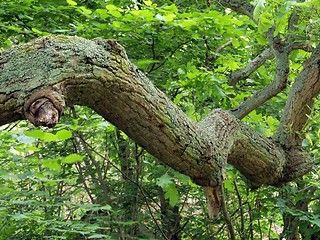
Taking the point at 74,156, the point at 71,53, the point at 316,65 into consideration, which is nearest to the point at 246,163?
the point at 316,65

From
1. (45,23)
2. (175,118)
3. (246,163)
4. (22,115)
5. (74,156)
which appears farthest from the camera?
(45,23)

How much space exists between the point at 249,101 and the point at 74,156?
1278 millimetres

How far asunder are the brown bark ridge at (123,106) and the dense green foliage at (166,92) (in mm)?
194

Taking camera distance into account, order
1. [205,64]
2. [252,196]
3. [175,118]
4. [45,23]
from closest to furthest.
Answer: [175,118] < [45,23] < [205,64] < [252,196]

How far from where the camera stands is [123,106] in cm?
169


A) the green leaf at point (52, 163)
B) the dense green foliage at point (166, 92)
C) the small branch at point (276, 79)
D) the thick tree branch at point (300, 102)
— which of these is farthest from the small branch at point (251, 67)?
the green leaf at point (52, 163)

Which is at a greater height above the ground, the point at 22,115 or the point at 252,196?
the point at 252,196

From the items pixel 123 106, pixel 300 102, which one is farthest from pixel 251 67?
pixel 123 106

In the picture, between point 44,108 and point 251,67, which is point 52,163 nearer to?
point 44,108

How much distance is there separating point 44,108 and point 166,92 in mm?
2189

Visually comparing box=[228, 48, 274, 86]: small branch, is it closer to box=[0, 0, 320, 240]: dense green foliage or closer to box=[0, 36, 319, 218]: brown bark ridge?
box=[0, 0, 320, 240]: dense green foliage

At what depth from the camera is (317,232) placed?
3.39 metres

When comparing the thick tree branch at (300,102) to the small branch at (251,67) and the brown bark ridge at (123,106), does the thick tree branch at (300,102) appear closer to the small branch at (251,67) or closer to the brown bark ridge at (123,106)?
the brown bark ridge at (123,106)

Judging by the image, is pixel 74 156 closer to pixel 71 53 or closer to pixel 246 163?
pixel 71 53
